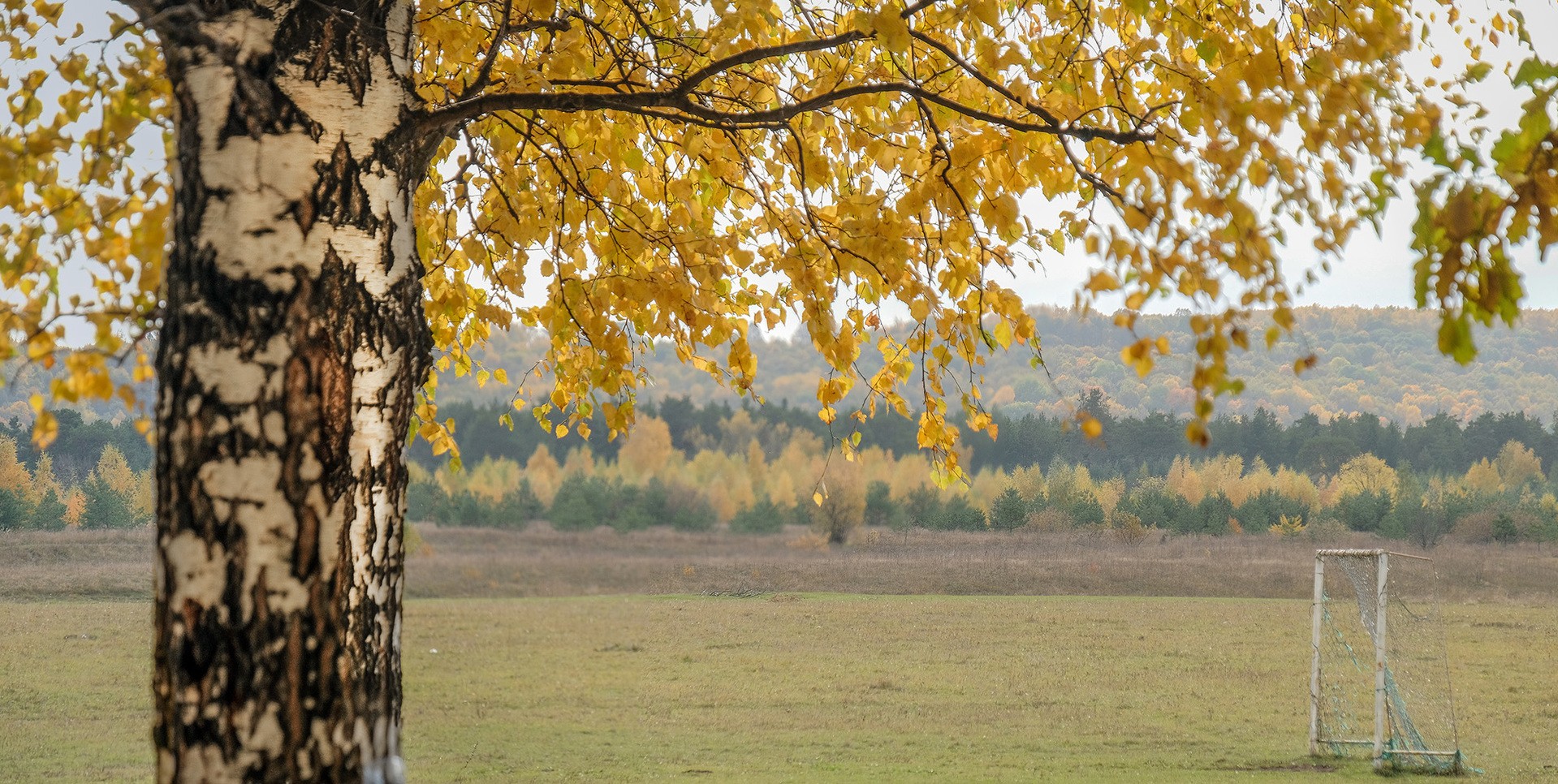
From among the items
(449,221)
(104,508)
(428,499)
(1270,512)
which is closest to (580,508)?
(428,499)

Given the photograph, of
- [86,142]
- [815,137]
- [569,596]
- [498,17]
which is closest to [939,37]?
[815,137]

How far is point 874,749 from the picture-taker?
40.5ft

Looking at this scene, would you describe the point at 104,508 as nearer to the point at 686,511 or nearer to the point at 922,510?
the point at 686,511

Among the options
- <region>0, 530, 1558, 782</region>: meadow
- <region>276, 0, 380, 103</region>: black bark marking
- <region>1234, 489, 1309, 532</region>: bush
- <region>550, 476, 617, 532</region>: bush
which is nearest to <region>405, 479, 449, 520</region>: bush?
<region>0, 530, 1558, 782</region>: meadow

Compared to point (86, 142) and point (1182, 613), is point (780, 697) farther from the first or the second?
point (1182, 613)

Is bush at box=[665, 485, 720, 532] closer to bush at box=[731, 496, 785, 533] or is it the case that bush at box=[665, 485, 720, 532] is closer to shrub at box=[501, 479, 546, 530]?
bush at box=[731, 496, 785, 533]

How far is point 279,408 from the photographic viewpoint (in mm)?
1776

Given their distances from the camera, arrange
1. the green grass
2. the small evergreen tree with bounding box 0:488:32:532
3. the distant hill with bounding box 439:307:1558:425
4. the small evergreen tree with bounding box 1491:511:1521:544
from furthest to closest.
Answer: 1. the distant hill with bounding box 439:307:1558:425
2. the small evergreen tree with bounding box 1491:511:1521:544
3. the small evergreen tree with bounding box 0:488:32:532
4. the green grass

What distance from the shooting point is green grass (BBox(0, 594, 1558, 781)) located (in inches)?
436

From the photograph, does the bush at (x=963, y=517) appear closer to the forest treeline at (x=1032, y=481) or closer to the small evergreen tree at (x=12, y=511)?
the forest treeline at (x=1032, y=481)

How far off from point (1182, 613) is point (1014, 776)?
23.6 m

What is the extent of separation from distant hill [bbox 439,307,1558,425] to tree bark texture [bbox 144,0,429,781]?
45983 millimetres

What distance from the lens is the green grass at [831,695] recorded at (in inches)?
436

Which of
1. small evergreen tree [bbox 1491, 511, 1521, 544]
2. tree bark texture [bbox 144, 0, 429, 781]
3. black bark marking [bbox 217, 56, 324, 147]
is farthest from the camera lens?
small evergreen tree [bbox 1491, 511, 1521, 544]
